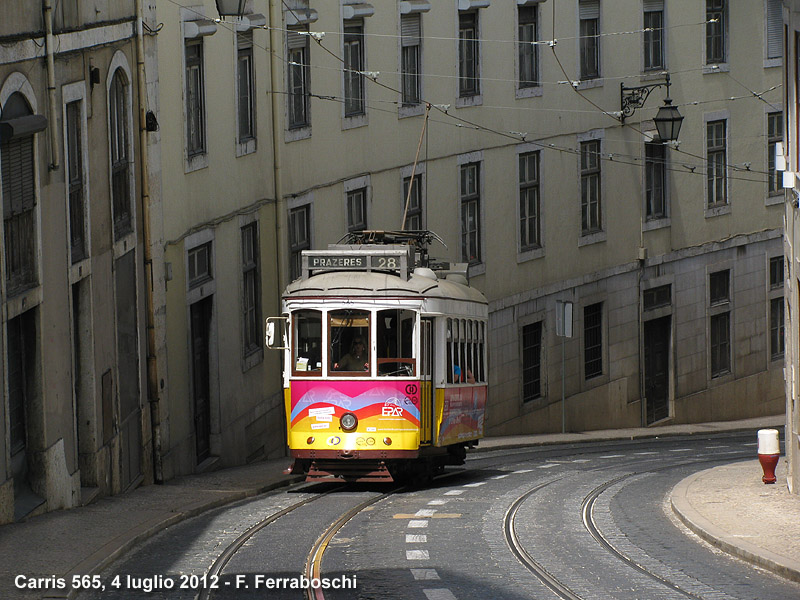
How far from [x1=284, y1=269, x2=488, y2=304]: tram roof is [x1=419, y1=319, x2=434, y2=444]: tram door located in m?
0.45

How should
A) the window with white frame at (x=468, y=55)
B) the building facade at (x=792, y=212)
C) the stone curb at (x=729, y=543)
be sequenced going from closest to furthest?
1. the stone curb at (x=729, y=543)
2. the building facade at (x=792, y=212)
3. the window with white frame at (x=468, y=55)

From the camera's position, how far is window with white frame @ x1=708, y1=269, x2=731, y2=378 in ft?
133

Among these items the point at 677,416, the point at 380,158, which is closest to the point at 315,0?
the point at 380,158

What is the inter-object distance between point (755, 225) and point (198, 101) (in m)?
21.1

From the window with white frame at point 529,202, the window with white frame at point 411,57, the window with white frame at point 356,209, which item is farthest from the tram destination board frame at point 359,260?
the window with white frame at point 529,202

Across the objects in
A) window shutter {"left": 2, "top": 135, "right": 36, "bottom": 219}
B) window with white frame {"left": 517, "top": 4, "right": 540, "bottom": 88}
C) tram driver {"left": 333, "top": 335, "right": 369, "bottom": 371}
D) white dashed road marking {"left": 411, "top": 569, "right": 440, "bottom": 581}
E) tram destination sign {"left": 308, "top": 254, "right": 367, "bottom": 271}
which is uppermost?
window with white frame {"left": 517, "top": 4, "right": 540, "bottom": 88}

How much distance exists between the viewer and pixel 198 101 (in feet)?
80.4

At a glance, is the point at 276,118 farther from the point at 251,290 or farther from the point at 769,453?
the point at 769,453

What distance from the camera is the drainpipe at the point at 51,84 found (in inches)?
670

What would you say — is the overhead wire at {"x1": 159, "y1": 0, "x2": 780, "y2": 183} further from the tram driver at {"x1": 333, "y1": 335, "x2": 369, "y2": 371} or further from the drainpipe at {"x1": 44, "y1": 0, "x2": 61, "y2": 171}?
the tram driver at {"x1": 333, "y1": 335, "x2": 369, "y2": 371}

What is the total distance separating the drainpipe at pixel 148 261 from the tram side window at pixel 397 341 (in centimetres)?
351

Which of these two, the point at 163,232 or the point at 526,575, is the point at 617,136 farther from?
the point at 526,575

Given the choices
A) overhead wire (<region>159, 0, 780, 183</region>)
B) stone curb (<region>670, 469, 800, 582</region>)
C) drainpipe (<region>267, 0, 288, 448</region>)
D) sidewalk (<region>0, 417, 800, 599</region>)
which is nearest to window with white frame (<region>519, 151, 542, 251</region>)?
overhead wire (<region>159, 0, 780, 183</region>)

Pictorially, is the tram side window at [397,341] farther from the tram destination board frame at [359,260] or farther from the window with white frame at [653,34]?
the window with white frame at [653,34]
